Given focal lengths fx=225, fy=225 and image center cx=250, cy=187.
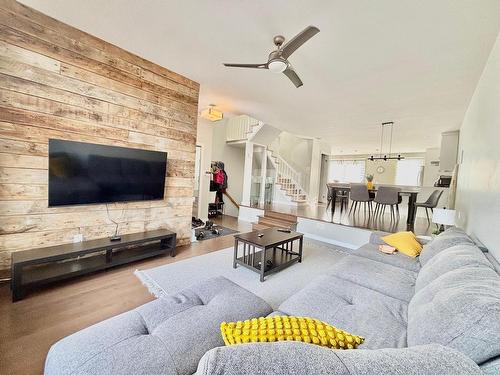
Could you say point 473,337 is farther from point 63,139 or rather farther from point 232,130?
point 232,130

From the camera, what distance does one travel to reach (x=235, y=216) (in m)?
7.95

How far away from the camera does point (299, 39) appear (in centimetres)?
212

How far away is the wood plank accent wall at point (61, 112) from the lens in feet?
7.73

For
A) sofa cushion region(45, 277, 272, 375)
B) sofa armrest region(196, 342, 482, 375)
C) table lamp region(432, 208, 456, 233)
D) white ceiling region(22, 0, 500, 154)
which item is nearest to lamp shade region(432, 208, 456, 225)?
table lamp region(432, 208, 456, 233)

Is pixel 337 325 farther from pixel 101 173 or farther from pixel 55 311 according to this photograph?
pixel 101 173

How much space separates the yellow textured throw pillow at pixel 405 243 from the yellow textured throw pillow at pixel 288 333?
221 centimetres

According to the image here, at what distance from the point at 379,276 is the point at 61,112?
152 inches

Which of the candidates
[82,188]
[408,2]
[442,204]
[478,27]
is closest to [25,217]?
[82,188]

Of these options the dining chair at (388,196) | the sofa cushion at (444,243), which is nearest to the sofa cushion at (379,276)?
the sofa cushion at (444,243)

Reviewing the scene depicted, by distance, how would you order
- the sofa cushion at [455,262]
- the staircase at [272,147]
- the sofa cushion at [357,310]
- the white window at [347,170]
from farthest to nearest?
the white window at [347,170] → the staircase at [272,147] → the sofa cushion at [455,262] → the sofa cushion at [357,310]

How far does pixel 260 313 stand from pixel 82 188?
2.60m

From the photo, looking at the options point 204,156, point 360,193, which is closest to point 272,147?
point 204,156

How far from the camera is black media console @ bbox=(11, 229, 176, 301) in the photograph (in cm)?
217

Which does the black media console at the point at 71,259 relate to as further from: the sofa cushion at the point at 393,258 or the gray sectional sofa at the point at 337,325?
the sofa cushion at the point at 393,258
